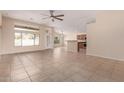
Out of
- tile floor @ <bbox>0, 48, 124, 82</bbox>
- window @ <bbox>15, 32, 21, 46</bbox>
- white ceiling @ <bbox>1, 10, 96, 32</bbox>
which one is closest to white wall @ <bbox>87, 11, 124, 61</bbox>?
white ceiling @ <bbox>1, 10, 96, 32</bbox>

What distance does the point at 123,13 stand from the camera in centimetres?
493

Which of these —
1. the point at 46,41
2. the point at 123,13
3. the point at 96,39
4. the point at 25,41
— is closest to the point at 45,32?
the point at 46,41

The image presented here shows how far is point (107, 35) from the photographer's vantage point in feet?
18.5

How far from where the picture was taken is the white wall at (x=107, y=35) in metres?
5.09

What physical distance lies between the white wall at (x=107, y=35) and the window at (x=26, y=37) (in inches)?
221

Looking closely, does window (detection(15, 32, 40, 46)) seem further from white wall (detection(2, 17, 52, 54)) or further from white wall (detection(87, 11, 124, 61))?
white wall (detection(87, 11, 124, 61))

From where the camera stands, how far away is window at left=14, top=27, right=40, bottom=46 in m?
8.00

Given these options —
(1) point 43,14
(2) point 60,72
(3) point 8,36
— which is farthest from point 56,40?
(2) point 60,72

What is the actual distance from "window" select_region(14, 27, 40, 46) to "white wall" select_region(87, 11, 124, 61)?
5615mm

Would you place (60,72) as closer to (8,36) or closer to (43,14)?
(43,14)

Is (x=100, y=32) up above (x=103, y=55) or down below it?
above
